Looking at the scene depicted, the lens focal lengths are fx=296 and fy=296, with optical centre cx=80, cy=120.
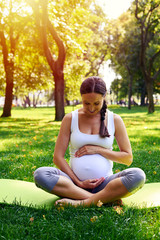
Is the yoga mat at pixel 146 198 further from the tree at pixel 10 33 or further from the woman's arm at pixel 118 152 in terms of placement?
the tree at pixel 10 33

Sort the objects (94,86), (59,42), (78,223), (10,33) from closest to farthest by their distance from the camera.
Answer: (78,223) → (94,86) → (59,42) → (10,33)

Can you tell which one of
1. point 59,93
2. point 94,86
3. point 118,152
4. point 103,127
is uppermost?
point 59,93

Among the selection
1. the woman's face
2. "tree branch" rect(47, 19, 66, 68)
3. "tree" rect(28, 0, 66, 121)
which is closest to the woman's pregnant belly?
the woman's face

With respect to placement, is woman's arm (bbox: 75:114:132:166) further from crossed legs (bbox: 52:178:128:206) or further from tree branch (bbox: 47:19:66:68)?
tree branch (bbox: 47:19:66:68)

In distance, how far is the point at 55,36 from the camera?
14852mm

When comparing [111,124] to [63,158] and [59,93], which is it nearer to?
[63,158]

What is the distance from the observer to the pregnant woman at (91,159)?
3.04m

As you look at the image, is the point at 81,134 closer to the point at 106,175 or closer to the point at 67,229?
the point at 106,175

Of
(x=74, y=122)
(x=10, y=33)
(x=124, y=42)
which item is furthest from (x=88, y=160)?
(x=124, y=42)

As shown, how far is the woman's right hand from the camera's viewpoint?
10.4 ft

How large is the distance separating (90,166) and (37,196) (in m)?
0.77

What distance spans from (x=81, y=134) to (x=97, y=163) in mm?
362

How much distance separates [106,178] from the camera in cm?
327

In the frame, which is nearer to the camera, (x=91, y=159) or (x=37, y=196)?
(x=91, y=159)
